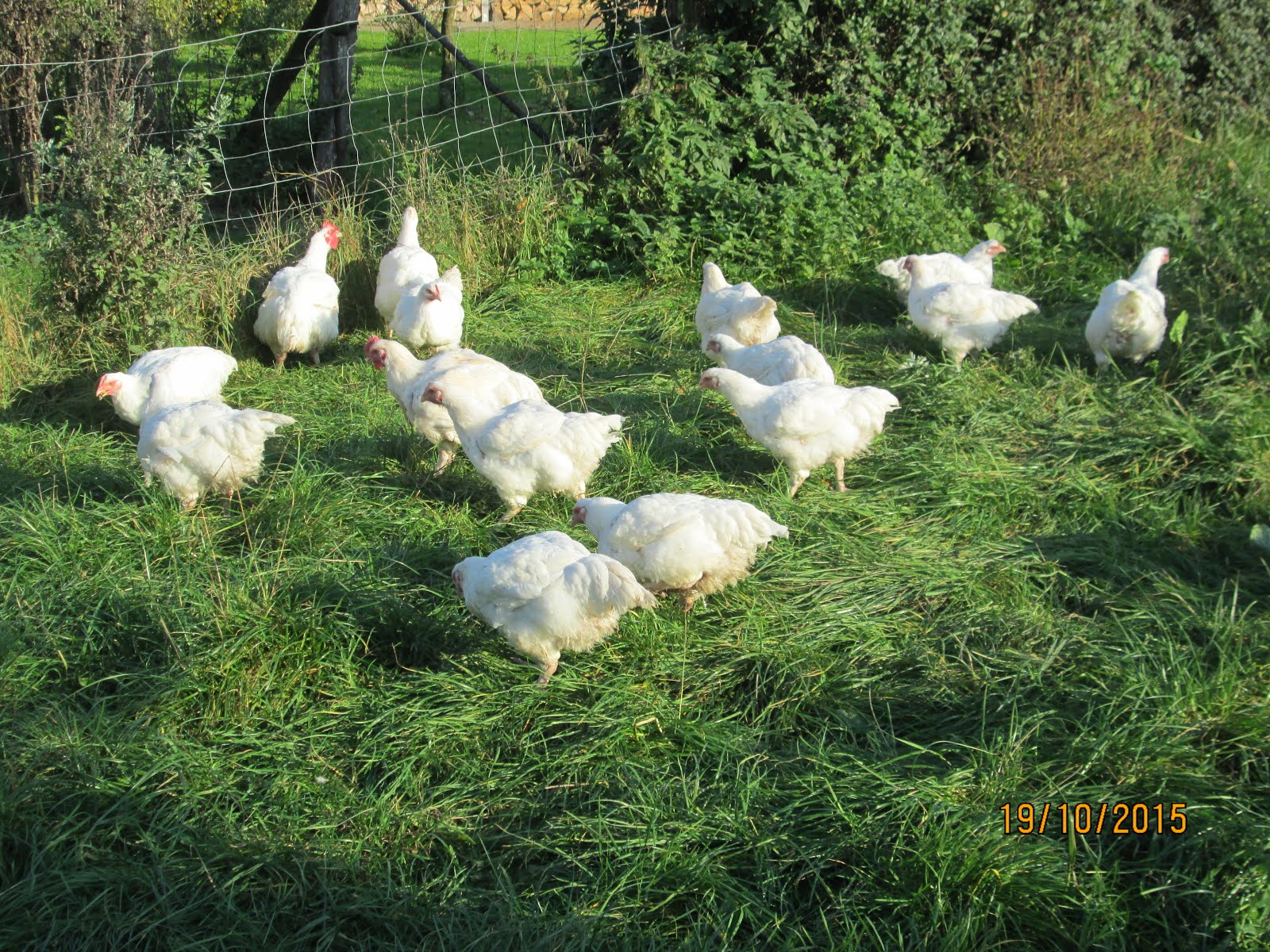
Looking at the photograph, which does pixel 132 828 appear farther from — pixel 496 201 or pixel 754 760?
pixel 496 201

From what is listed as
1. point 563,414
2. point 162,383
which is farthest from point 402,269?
point 563,414

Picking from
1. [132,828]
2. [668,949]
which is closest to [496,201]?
[132,828]

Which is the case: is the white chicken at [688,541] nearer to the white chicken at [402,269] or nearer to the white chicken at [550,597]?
the white chicken at [550,597]

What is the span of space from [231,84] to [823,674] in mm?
8887

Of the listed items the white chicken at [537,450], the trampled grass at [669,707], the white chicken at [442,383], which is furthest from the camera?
the white chicken at [442,383]

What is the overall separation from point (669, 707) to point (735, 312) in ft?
10.6

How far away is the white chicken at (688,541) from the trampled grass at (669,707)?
0.14 m

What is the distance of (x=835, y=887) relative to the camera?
Answer: 2.86m

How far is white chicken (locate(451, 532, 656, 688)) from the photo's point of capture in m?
3.52

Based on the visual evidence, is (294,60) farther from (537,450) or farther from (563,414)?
(537,450)

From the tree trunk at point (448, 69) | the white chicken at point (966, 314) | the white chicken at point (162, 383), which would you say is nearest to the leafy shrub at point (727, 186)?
the white chicken at point (966, 314)

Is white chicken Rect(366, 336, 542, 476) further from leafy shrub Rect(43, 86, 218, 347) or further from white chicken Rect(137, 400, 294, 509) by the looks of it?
leafy shrub Rect(43, 86, 218, 347)

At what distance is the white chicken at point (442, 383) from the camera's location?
5133mm

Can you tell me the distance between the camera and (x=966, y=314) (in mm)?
6031
